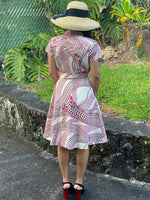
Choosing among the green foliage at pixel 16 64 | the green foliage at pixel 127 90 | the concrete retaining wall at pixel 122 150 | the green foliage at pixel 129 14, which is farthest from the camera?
the green foliage at pixel 129 14

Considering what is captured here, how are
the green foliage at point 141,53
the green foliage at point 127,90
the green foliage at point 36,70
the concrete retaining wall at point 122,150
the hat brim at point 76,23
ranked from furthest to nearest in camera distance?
the green foliage at point 141,53 → the green foliage at point 36,70 → the green foliage at point 127,90 → the concrete retaining wall at point 122,150 → the hat brim at point 76,23

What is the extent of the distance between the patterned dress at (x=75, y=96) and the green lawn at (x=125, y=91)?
1.09 m

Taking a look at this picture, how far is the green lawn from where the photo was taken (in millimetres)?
3853

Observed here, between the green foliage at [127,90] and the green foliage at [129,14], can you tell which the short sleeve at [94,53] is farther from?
the green foliage at [129,14]

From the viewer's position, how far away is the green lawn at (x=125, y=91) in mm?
3853

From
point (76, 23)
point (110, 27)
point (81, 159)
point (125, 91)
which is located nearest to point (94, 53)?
point (76, 23)

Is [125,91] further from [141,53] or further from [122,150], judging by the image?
[141,53]

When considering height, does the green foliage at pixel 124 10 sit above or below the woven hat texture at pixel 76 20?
below

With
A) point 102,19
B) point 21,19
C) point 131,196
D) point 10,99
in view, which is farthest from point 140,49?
point 131,196

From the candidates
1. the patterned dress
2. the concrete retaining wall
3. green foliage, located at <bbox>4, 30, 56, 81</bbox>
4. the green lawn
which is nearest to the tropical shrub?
the green lawn

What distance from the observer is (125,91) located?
14.9 ft

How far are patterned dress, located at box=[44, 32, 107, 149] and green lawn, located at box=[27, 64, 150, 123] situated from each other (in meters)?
1.09

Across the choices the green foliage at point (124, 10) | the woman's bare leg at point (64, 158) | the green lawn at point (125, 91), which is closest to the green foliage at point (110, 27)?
the green foliage at point (124, 10)

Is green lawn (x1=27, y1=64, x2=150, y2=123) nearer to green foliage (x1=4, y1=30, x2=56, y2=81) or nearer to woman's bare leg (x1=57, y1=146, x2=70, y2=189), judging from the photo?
green foliage (x1=4, y1=30, x2=56, y2=81)
